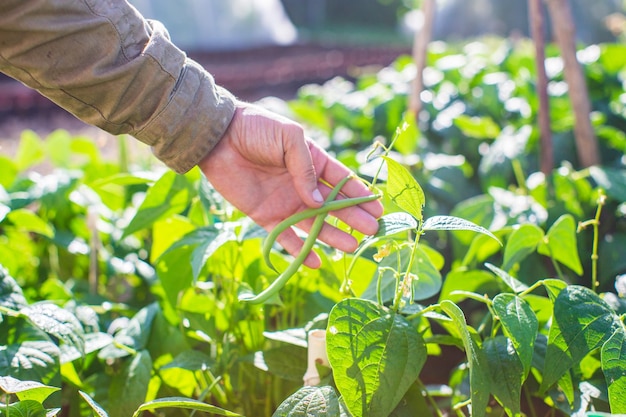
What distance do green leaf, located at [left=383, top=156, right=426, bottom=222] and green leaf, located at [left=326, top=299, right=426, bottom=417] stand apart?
12cm

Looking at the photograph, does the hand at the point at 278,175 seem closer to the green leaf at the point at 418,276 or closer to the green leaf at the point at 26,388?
the green leaf at the point at 418,276

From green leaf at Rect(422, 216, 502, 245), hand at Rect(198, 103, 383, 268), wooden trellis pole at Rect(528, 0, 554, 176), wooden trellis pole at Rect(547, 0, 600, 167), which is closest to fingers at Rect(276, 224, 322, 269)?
hand at Rect(198, 103, 383, 268)

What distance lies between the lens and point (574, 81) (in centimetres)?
159

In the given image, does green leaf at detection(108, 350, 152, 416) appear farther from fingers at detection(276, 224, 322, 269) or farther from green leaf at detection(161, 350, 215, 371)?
fingers at detection(276, 224, 322, 269)

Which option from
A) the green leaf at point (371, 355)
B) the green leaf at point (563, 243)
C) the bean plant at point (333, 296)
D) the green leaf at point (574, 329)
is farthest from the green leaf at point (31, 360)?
the green leaf at point (563, 243)

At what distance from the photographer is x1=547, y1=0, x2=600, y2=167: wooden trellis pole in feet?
5.20

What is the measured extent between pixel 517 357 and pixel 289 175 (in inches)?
16.0

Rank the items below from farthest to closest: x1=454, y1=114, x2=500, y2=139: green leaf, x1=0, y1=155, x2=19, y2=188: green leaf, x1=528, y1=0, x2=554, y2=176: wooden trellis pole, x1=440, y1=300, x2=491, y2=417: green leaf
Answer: x1=454, y1=114, x2=500, y2=139: green leaf < x1=0, y1=155, x2=19, y2=188: green leaf < x1=528, y1=0, x2=554, y2=176: wooden trellis pole < x1=440, y1=300, x2=491, y2=417: green leaf

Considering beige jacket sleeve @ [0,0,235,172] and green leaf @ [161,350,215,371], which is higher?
beige jacket sleeve @ [0,0,235,172]

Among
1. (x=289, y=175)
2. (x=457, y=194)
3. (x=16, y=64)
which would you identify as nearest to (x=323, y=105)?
(x=457, y=194)

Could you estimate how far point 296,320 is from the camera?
1.18 m

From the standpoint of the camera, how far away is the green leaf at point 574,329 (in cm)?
81

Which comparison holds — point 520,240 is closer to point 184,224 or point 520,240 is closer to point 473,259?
point 473,259

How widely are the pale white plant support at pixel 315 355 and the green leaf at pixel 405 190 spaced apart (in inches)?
7.7
